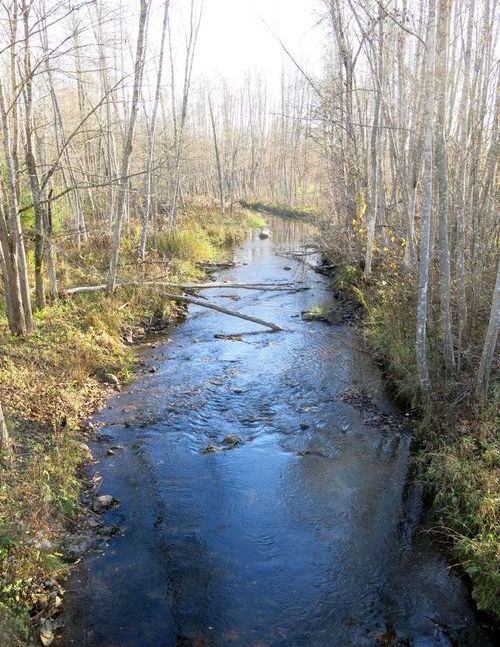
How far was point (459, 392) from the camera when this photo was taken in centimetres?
662

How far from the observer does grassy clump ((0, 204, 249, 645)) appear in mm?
4387

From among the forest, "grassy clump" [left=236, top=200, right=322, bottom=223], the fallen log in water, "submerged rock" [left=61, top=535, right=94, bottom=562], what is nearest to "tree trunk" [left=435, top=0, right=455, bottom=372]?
the forest

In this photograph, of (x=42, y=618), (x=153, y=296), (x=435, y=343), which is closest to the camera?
(x=42, y=618)

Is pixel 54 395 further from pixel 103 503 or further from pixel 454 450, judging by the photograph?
pixel 454 450

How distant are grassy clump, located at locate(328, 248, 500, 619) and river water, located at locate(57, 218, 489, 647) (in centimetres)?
26

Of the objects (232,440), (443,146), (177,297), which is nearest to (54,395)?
(232,440)

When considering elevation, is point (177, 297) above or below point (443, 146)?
below

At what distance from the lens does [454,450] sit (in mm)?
5805

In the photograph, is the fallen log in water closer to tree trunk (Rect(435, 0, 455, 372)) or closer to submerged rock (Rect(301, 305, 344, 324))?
submerged rock (Rect(301, 305, 344, 324))

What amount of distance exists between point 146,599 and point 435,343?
5335mm

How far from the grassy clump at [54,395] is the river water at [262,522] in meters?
0.42

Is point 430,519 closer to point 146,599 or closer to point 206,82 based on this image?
point 146,599

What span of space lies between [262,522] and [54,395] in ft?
12.0

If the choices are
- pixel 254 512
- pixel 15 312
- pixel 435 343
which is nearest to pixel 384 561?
pixel 254 512
